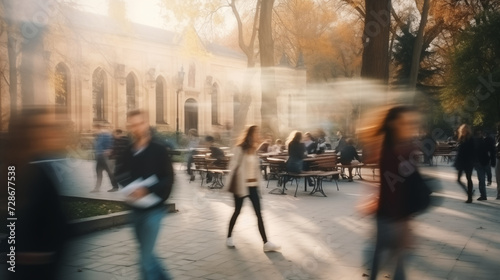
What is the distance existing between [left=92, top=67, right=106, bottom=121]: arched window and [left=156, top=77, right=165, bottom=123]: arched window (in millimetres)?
5952

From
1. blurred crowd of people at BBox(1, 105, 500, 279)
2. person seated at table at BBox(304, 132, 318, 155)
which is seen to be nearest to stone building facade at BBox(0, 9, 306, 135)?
person seated at table at BBox(304, 132, 318, 155)

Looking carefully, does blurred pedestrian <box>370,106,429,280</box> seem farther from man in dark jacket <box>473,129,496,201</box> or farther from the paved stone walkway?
man in dark jacket <box>473,129,496,201</box>

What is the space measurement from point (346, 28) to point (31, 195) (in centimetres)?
3500

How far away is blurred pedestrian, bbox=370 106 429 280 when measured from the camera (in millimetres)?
4402

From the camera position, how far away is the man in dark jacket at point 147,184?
4.50 m

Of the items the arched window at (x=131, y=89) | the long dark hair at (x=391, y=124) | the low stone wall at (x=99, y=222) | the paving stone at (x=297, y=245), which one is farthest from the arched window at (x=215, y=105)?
the long dark hair at (x=391, y=124)

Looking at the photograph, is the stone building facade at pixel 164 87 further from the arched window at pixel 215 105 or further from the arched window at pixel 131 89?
the arched window at pixel 215 105

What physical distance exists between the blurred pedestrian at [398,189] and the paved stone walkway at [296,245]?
0.24 metres

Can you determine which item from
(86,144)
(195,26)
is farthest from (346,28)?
→ (86,144)

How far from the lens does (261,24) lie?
74.4ft

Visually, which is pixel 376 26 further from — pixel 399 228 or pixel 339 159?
pixel 399 228

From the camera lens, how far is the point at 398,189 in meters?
4.44

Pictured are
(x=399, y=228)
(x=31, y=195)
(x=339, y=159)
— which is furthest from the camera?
(x=339, y=159)

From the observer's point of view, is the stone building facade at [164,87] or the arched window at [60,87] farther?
the stone building facade at [164,87]
